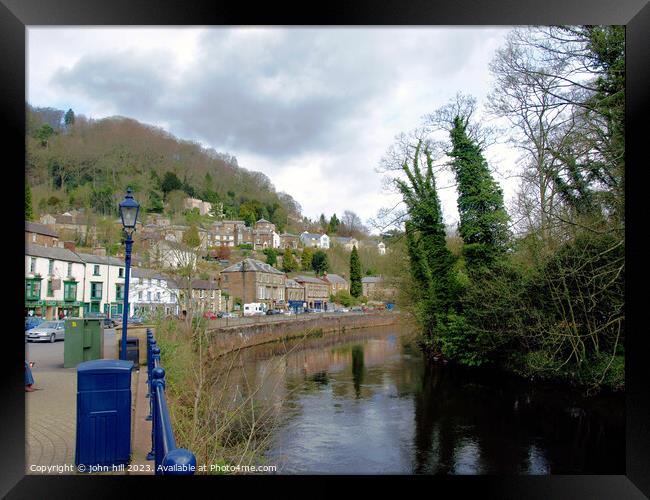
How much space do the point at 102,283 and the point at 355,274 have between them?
677 inches

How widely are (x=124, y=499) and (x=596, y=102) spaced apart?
8.54 metres

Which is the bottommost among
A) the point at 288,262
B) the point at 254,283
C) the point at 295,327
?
the point at 295,327

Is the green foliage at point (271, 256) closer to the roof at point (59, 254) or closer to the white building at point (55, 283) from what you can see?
the white building at point (55, 283)

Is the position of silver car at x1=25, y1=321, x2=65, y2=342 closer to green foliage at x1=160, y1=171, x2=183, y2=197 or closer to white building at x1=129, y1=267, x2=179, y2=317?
white building at x1=129, y1=267, x2=179, y2=317

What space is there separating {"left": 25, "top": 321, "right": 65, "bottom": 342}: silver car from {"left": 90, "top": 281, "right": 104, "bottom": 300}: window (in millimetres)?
1049

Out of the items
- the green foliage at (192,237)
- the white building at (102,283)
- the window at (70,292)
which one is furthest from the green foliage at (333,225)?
the window at (70,292)

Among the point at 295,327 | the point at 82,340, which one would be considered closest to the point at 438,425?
the point at 82,340

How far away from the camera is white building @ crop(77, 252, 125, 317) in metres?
10.9

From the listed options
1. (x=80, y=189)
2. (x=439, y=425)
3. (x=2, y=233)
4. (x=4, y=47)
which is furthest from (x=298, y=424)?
(x=4, y=47)

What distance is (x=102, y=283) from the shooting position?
12.4 metres

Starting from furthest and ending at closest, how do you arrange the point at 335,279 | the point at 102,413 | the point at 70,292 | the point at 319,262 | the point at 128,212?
the point at 335,279 < the point at 319,262 < the point at 70,292 < the point at 128,212 < the point at 102,413

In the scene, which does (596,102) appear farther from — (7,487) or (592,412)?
(7,487)

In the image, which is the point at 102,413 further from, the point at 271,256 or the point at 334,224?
the point at 334,224

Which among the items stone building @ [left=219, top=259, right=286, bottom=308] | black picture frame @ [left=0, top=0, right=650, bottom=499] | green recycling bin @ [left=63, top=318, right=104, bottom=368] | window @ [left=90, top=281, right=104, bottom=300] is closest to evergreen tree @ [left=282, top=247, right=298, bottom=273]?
stone building @ [left=219, top=259, right=286, bottom=308]
